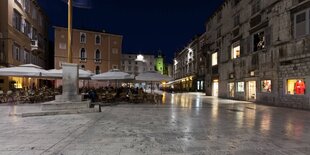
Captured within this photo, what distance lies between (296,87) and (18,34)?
26742 millimetres

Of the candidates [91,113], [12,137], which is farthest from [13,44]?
[12,137]

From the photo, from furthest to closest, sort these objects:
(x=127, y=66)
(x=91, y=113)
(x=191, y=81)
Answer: (x=127, y=66), (x=191, y=81), (x=91, y=113)

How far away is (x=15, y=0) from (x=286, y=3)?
2494 centimetres

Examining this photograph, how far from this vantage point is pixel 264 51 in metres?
19.4

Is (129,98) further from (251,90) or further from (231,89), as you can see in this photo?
(231,89)

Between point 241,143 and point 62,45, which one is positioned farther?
point 62,45

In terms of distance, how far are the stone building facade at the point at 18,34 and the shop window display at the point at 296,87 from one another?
79.7ft

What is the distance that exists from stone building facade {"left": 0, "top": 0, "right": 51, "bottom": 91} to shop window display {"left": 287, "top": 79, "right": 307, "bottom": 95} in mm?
24289

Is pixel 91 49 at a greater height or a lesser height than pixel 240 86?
greater

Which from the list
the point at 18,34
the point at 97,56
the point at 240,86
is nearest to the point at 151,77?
the point at 240,86

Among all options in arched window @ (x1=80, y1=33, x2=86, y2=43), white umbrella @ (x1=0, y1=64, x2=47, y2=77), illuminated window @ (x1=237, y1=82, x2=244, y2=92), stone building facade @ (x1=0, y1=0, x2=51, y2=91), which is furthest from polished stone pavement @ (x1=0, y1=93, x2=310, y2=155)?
arched window @ (x1=80, y1=33, x2=86, y2=43)

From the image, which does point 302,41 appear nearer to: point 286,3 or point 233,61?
point 286,3

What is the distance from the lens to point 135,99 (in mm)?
18062

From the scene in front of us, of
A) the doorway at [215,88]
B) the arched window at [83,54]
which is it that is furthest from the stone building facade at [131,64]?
the doorway at [215,88]
